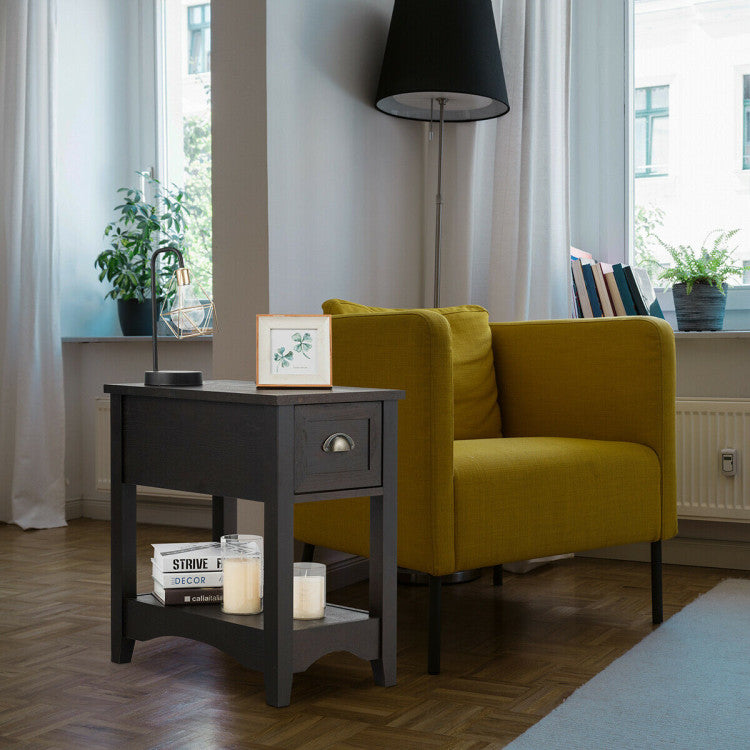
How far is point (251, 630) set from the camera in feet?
5.75

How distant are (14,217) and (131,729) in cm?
254

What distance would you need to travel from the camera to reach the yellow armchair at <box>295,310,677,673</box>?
1969 mm

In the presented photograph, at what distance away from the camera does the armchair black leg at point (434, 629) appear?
1960 millimetres

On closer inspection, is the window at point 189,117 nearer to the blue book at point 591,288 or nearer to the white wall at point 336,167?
the white wall at point 336,167

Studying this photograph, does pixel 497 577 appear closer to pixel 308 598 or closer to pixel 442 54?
pixel 308 598

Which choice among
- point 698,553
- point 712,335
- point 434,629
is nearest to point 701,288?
point 712,335

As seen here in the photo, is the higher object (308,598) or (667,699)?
(308,598)

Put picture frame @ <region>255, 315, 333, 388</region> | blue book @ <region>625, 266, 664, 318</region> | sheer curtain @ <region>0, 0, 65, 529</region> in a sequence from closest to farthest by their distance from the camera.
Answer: picture frame @ <region>255, 315, 333, 388</region> < blue book @ <region>625, 266, 664, 318</region> < sheer curtain @ <region>0, 0, 65, 529</region>

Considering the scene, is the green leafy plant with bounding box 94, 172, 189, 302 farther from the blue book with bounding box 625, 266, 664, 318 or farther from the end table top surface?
the end table top surface

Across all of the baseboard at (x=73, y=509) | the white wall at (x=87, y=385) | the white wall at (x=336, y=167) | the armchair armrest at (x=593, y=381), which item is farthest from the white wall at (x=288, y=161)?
the baseboard at (x=73, y=509)

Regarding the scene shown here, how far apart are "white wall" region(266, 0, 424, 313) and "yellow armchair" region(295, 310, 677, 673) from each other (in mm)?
472

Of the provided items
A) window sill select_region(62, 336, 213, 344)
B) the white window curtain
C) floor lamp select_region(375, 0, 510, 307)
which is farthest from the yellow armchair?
window sill select_region(62, 336, 213, 344)

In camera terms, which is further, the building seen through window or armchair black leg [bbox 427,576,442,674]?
the building seen through window

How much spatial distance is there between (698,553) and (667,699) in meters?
1.33
